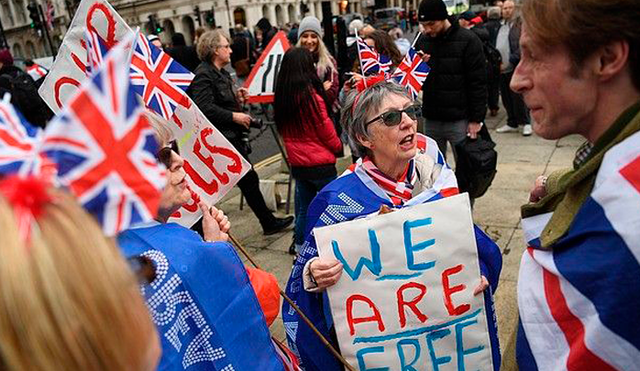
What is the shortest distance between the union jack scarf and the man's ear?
1.25m

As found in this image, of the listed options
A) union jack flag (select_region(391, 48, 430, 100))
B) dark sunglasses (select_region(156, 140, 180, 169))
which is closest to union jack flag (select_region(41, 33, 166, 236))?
dark sunglasses (select_region(156, 140, 180, 169))

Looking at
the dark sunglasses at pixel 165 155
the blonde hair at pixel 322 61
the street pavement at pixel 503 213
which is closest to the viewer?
the dark sunglasses at pixel 165 155

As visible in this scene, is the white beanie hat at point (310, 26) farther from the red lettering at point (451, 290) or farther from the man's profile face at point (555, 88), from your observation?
the man's profile face at point (555, 88)

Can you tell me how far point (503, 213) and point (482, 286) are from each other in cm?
300

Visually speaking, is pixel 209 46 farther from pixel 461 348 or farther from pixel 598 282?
pixel 598 282

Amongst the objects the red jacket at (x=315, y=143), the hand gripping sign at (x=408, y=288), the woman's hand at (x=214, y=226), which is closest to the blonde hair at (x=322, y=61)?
the red jacket at (x=315, y=143)

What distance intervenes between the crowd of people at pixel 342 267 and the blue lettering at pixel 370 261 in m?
0.04

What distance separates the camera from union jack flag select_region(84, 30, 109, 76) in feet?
7.21

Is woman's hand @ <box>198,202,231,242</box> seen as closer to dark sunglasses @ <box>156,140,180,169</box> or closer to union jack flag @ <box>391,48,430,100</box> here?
dark sunglasses @ <box>156,140,180,169</box>

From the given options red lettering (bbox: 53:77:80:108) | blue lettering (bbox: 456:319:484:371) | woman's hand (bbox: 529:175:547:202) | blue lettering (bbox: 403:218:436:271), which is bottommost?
blue lettering (bbox: 456:319:484:371)

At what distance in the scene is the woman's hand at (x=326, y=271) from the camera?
1.84 metres

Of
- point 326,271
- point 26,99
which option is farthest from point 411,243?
point 26,99

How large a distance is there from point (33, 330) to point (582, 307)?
912 millimetres

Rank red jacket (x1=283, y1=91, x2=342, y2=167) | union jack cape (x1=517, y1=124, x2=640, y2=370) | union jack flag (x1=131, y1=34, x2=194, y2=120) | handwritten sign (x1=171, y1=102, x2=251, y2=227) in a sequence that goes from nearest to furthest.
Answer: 1. union jack cape (x1=517, y1=124, x2=640, y2=370)
2. union jack flag (x1=131, y1=34, x2=194, y2=120)
3. handwritten sign (x1=171, y1=102, x2=251, y2=227)
4. red jacket (x1=283, y1=91, x2=342, y2=167)
